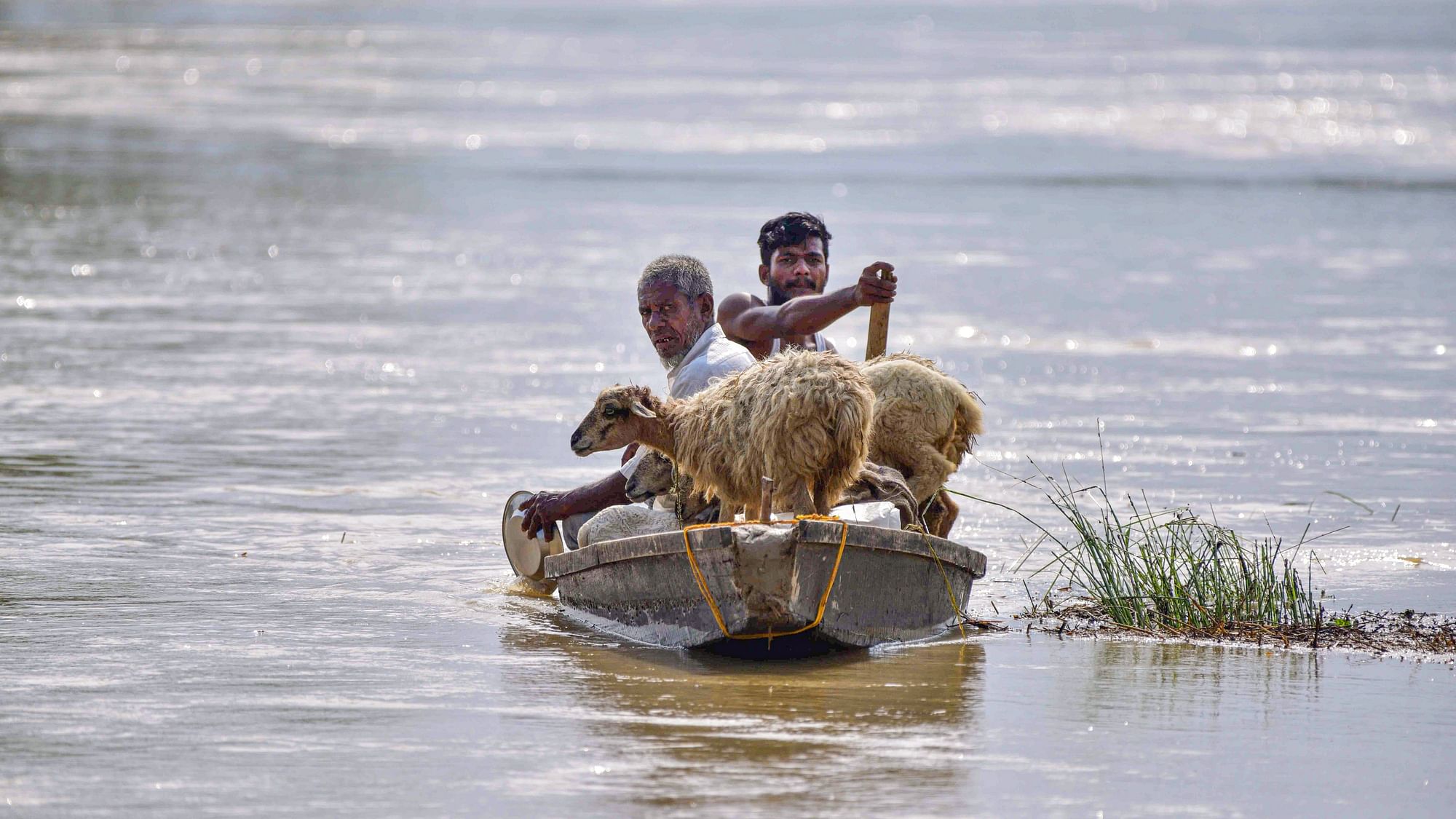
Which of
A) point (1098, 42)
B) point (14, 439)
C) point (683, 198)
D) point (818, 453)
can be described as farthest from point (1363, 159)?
point (1098, 42)

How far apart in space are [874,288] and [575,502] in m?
1.65

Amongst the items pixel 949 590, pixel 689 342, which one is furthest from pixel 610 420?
pixel 949 590

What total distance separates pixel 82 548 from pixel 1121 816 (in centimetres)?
603

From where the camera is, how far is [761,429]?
25.0 feet

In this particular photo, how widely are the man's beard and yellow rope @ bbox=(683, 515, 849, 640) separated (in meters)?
1.23

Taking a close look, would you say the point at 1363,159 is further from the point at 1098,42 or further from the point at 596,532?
the point at 1098,42

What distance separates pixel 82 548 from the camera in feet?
33.3

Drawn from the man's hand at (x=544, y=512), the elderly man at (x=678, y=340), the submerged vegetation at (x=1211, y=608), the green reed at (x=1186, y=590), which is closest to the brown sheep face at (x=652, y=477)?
the elderly man at (x=678, y=340)

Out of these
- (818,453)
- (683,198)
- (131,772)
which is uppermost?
(683,198)

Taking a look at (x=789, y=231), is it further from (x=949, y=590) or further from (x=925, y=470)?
(x=949, y=590)

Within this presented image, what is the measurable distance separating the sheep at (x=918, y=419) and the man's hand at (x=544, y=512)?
1407 mm

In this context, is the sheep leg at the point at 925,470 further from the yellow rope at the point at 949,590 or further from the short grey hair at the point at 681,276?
the short grey hair at the point at 681,276

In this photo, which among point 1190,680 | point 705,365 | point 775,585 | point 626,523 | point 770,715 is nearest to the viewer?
point 770,715

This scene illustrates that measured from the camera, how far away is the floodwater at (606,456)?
666 cm
